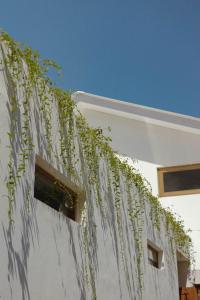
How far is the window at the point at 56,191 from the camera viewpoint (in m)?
4.90

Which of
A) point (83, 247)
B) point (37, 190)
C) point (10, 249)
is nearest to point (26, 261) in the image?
point (10, 249)

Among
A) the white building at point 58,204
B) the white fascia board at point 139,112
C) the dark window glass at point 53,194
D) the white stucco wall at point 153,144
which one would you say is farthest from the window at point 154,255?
the white fascia board at point 139,112

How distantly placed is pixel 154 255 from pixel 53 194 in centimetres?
410

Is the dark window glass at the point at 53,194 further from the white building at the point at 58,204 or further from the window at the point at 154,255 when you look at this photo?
the window at the point at 154,255

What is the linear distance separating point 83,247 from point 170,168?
707cm

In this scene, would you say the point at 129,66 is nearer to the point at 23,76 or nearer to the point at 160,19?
the point at 160,19

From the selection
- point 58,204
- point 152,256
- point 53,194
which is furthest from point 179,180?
point 53,194

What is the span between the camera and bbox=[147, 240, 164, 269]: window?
27.5 feet

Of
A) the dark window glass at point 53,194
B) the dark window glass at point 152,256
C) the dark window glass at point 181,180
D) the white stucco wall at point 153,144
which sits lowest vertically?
the dark window glass at point 152,256

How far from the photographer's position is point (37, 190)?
4.87 m

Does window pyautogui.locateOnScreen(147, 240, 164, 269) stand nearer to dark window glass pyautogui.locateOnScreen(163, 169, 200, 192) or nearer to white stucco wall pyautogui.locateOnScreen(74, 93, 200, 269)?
white stucco wall pyautogui.locateOnScreen(74, 93, 200, 269)

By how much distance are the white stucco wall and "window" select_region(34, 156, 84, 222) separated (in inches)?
251

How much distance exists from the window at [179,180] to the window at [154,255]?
305 centimetres

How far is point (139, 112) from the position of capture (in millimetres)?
12570
